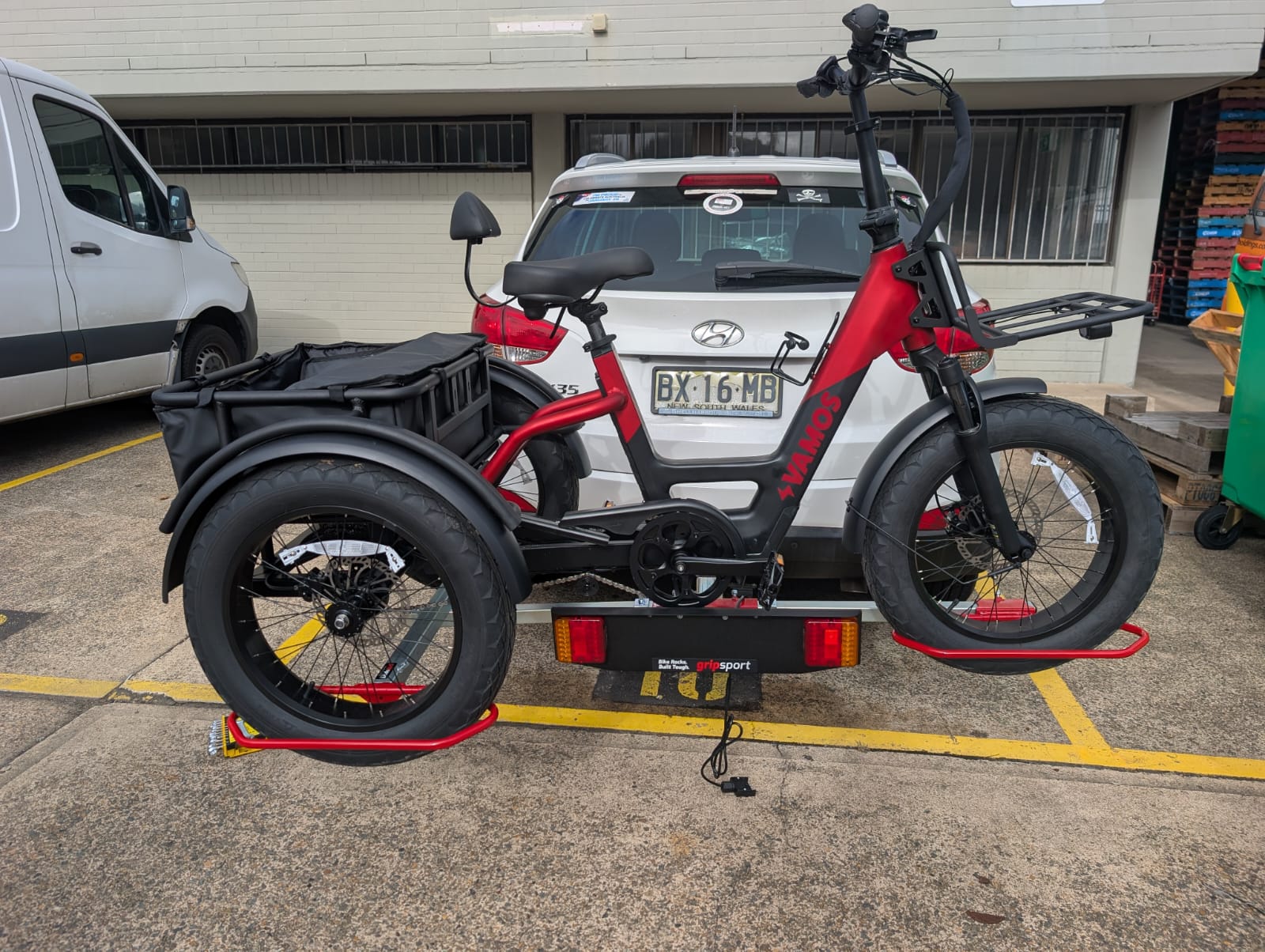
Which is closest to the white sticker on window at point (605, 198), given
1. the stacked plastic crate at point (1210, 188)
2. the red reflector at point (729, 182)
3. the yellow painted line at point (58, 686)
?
the red reflector at point (729, 182)

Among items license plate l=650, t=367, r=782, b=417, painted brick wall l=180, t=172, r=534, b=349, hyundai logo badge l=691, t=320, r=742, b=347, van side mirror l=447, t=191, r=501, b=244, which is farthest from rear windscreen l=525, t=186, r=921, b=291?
painted brick wall l=180, t=172, r=534, b=349

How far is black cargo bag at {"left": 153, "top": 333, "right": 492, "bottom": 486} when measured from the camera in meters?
2.16

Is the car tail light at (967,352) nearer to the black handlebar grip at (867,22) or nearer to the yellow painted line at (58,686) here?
the black handlebar grip at (867,22)

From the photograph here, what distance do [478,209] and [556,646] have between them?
52.6 inches

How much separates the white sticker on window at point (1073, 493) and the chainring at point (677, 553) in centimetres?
88

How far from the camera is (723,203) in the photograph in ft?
10.0

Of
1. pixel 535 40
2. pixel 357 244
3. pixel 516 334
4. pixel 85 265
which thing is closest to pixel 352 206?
pixel 357 244

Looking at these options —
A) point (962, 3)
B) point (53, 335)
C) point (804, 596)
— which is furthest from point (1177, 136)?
point (53, 335)

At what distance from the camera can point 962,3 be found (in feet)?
23.9

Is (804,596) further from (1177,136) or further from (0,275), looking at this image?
(1177,136)

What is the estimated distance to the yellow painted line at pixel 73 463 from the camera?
5.29 m

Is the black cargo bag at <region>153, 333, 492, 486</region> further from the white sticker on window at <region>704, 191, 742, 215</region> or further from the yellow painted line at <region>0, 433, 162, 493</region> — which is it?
the yellow painted line at <region>0, 433, 162, 493</region>

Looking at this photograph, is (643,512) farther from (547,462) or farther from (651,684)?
(651,684)

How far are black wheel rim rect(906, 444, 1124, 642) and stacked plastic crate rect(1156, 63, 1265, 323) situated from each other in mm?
11341
